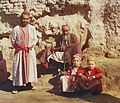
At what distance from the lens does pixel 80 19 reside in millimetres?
9250

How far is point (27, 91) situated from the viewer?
7598mm

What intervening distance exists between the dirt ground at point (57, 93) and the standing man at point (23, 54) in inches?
11.3

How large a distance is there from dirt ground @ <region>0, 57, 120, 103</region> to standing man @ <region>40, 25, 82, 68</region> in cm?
44

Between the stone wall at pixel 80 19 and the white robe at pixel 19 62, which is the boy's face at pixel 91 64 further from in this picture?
the stone wall at pixel 80 19

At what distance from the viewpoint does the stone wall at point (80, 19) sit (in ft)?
29.7

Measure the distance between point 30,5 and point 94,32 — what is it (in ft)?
5.65

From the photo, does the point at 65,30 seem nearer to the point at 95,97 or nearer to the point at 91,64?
the point at 91,64

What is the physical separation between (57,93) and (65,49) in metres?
1.28

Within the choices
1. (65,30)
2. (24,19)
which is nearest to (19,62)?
(24,19)

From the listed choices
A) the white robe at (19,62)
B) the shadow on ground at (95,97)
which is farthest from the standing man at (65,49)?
the shadow on ground at (95,97)

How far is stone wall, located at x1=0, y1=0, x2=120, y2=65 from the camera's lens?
9.06 m

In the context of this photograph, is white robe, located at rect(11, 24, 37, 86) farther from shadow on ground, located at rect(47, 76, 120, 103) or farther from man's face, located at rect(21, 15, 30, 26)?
shadow on ground, located at rect(47, 76, 120, 103)

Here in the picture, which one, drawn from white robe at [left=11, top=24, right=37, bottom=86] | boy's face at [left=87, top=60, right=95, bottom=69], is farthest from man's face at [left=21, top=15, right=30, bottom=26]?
boy's face at [left=87, top=60, right=95, bottom=69]

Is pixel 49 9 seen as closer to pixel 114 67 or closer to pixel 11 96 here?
pixel 114 67
